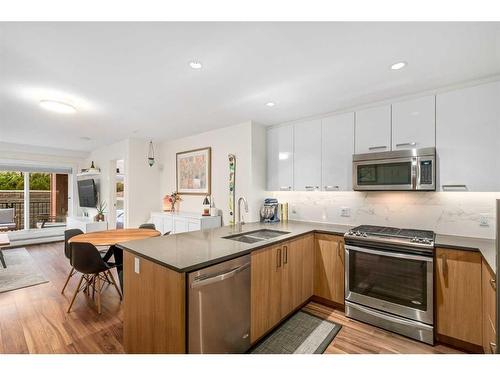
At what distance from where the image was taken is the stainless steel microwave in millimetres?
2248

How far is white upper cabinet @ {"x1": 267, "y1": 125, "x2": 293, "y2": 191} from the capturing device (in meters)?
3.36

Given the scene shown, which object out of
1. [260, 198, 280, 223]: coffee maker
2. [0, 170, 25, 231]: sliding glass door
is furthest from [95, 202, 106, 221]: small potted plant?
[260, 198, 280, 223]: coffee maker

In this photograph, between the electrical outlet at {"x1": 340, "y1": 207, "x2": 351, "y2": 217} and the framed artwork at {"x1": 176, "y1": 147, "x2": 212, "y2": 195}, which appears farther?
the framed artwork at {"x1": 176, "y1": 147, "x2": 212, "y2": 195}

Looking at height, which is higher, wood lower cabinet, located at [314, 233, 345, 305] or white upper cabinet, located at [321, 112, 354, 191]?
white upper cabinet, located at [321, 112, 354, 191]

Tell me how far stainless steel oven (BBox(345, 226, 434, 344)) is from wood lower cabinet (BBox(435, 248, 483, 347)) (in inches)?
2.9

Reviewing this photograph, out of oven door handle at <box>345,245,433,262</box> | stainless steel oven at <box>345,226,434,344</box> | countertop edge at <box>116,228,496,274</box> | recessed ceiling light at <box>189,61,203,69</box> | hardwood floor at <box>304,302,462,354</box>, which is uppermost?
recessed ceiling light at <box>189,61,203,69</box>

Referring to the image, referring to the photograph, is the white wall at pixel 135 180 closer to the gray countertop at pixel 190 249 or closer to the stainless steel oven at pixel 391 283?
the gray countertop at pixel 190 249

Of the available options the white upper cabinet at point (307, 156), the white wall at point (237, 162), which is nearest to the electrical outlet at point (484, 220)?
the white upper cabinet at point (307, 156)

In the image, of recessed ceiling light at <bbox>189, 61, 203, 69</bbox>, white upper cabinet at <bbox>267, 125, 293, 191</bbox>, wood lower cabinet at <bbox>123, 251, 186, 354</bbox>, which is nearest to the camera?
wood lower cabinet at <bbox>123, 251, 186, 354</bbox>

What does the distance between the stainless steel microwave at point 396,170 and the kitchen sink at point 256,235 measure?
3.49 ft

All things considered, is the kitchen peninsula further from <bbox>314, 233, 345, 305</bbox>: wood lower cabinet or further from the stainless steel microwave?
the stainless steel microwave

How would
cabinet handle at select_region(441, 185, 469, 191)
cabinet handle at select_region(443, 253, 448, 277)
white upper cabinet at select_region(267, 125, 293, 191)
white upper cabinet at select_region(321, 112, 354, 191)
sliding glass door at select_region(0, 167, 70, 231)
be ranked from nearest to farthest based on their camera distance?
cabinet handle at select_region(443, 253, 448, 277) → cabinet handle at select_region(441, 185, 469, 191) → white upper cabinet at select_region(321, 112, 354, 191) → white upper cabinet at select_region(267, 125, 293, 191) → sliding glass door at select_region(0, 167, 70, 231)

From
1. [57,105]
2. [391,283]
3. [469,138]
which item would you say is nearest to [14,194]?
[57,105]
